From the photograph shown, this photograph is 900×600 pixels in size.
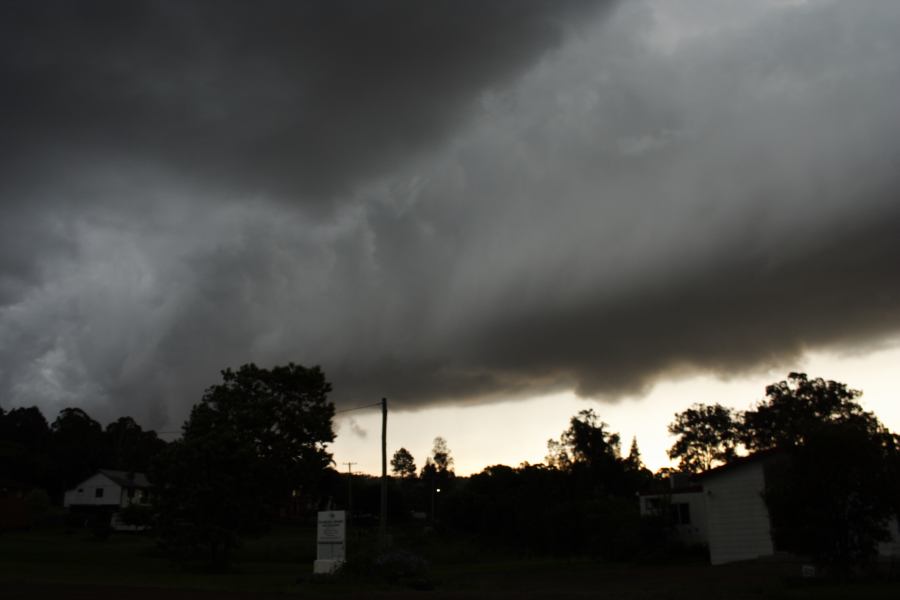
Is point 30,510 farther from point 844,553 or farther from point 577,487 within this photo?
point 844,553

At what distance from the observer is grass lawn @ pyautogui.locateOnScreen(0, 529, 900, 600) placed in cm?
2061

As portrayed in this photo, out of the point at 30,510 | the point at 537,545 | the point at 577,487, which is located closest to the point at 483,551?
the point at 537,545

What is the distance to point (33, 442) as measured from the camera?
135125 millimetres

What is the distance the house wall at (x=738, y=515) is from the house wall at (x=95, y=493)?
77.4m

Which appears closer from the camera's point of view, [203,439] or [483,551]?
[203,439]

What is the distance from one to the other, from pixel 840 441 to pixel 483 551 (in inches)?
1572

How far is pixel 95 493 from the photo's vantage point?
90.5m

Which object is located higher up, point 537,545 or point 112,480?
point 112,480

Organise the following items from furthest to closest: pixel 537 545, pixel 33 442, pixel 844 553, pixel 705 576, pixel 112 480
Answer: pixel 33 442 → pixel 112 480 → pixel 537 545 → pixel 705 576 → pixel 844 553

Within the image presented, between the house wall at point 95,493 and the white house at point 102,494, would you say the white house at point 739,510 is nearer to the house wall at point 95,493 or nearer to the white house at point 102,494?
the white house at point 102,494

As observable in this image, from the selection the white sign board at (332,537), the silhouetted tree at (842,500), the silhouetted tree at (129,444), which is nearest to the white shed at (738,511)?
the silhouetted tree at (842,500)

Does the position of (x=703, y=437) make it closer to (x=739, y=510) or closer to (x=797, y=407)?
(x=797, y=407)

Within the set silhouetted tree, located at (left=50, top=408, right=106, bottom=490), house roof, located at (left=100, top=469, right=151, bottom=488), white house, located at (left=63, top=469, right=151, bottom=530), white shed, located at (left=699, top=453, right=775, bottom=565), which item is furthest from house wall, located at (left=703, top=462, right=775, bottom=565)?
silhouetted tree, located at (left=50, top=408, right=106, bottom=490)

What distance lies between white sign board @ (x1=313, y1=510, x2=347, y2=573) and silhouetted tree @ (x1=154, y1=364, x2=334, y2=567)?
5.71 metres
